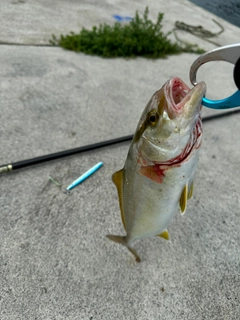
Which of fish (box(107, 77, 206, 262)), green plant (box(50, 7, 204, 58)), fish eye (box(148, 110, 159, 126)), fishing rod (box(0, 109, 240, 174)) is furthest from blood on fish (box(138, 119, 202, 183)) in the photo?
green plant (box(50, 7, 204, 58))

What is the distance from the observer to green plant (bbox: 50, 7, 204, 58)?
373 centimetres

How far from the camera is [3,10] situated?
4.23 m

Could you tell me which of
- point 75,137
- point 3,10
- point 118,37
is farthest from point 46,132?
point 3,10

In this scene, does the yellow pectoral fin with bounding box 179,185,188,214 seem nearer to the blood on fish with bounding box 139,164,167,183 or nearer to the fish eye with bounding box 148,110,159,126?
the blood on fish with bounding box 139,164,167,183

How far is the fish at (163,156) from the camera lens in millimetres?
1011

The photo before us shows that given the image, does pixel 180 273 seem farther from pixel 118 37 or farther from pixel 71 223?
pixel 118 37

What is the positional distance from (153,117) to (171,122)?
0.21ft

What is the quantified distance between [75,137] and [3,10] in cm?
264

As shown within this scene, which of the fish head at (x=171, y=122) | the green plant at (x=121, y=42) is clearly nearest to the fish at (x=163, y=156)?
the fish head at (x=171, y=122)

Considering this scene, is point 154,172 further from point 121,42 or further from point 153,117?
point 121,42

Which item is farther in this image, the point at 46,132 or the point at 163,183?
the point at 46,132

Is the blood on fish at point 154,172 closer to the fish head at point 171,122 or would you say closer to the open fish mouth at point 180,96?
the fish head at point 171,122

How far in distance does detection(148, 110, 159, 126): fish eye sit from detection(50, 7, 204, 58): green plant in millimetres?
2855

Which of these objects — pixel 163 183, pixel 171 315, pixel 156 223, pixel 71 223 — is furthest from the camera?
pixel 71 223
